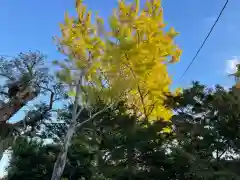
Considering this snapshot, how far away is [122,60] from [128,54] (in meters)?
0.29

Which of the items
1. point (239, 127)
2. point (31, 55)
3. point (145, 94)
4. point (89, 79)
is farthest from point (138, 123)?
point (31, 55)

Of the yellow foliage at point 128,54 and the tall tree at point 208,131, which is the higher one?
the yellow foliage at point 128,54

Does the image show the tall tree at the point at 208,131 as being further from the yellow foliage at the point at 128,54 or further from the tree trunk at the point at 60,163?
the tree trunk at the point at 60,163

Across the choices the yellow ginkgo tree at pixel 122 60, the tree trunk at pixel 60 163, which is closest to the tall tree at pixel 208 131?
the yellow ginkgo tree at pixel 122 60

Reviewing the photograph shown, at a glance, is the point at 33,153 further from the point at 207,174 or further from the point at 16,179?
the point at 207,174

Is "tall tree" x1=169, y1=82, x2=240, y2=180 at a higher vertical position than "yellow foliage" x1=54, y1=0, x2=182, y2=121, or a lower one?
lower

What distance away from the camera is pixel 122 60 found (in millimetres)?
9922

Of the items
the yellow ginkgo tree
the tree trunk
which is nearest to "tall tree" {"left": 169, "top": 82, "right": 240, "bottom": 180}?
the yellow ginkgo tree

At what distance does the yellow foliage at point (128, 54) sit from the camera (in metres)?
9.84

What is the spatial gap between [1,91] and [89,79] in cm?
484

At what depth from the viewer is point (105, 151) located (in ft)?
28.4

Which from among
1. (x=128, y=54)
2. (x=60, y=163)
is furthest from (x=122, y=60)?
(x=60, y=163)

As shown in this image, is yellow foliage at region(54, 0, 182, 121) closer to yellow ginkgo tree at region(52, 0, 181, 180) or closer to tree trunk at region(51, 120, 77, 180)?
yellow ginkgo tree at region(52, 0, 181, 180)

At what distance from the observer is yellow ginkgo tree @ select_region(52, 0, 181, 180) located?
9.84 m
